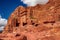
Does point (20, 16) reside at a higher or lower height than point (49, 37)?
higher

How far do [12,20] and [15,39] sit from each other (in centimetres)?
5444

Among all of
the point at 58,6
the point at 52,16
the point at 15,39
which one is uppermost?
the point at 58,6

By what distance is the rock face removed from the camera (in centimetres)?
2667

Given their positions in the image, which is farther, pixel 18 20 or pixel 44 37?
pixel 18 20

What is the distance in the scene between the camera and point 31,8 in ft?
263

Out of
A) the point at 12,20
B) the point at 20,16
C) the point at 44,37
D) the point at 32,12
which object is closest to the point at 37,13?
the point at 32,12

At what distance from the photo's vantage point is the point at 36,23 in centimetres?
4753

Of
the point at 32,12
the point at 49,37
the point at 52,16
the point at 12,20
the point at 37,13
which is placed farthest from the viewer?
the point at 12,20

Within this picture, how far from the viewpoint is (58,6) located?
199ft

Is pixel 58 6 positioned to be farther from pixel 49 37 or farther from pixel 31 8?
pixel 49 37

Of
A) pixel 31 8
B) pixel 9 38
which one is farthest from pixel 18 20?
pixel 9 38

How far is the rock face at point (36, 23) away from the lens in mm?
26672

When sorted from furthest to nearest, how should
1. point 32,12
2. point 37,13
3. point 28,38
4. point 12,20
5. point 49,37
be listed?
point 12,20 → point 32,12 → point 37,13 → point 28,38 → point 49,37

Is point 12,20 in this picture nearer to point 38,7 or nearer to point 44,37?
point 38,7
